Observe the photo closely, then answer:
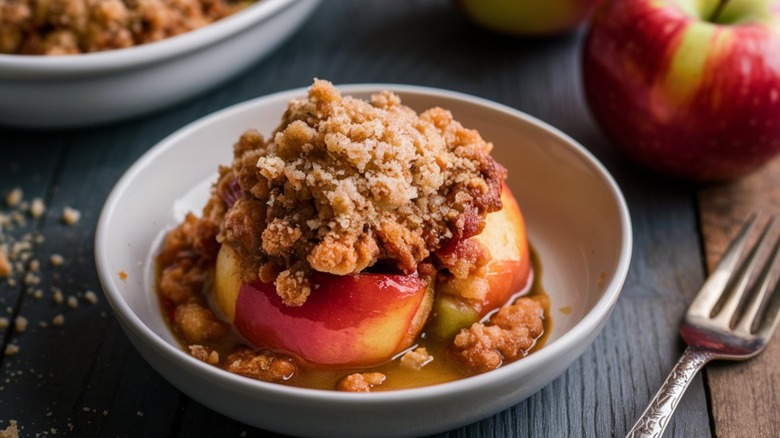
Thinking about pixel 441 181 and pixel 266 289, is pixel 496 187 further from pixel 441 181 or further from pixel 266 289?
pixel 266 289

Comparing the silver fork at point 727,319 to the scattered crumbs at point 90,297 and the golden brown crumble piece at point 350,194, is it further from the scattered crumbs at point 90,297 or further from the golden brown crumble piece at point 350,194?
the scattered crumbs at point 90,297

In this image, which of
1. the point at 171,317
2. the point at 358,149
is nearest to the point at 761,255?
the point at 358,149

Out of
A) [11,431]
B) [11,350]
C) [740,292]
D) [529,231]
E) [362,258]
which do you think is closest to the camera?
[362,258]

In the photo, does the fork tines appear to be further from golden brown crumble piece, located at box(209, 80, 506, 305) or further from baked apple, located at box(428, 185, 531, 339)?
golden brown crumble piece, located at box(209, 80, 506, 305)

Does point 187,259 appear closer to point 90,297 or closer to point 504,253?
point 90,297

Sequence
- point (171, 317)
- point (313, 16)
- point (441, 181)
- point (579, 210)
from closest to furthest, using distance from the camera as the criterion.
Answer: point (441, 181) < point (171, 317) < point (579, 210) < point (313, 16)

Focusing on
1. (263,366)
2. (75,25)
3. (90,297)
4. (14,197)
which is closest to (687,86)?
(263,366)

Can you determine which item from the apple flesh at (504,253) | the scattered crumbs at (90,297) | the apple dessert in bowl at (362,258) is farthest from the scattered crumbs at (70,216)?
the apple flesh at (504,253)
